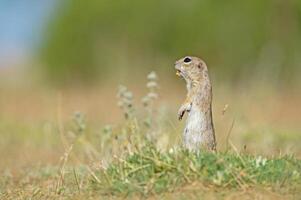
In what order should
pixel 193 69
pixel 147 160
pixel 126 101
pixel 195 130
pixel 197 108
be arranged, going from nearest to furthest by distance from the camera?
1. pixel 147 160
2. pixel 195 130
3. pixel 197 108
4. pixel 193 69
5. pixel 126 101

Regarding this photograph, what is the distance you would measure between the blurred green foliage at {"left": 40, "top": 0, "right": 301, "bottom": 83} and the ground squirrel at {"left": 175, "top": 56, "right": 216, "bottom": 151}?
10.7 meters

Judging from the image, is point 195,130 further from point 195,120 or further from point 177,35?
point 177,35

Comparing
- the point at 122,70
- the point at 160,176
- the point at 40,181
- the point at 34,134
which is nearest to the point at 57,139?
A: the point at 34,134

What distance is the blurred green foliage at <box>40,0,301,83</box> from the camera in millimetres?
17688

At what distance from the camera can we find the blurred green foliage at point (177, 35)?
17.7m

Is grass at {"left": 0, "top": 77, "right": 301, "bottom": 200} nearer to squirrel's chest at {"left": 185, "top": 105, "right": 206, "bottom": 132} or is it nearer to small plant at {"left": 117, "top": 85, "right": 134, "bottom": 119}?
small plant at {"left": 117, "top": 85, "right": 134, "bottom": 119}

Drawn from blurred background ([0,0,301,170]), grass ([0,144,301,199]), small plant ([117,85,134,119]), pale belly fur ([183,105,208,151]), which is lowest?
grass ([0,144,301,199])

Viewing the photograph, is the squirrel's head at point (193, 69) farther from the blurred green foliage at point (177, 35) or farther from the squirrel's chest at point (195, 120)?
the blurred green foliage at point (177, 35)

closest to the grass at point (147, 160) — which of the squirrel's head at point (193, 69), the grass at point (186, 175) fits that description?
the grass at point (186, 175)

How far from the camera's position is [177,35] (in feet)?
62.4

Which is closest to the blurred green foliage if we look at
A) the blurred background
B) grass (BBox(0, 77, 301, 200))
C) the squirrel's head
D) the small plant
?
the blurred background

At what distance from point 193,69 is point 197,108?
365mm

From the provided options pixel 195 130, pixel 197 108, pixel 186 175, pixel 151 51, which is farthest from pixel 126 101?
pixel 151 51

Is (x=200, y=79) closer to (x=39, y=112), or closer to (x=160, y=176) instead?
(x=160, y=176)
